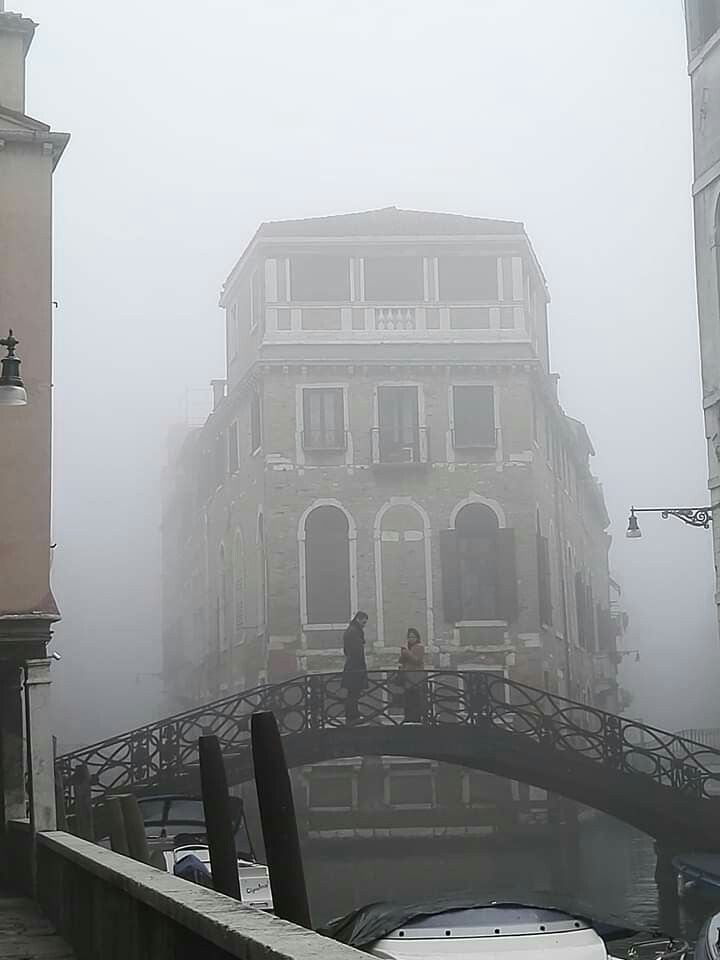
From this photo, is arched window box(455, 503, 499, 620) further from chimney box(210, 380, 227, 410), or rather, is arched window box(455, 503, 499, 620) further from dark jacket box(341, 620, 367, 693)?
chimney box(210, 380, 227, 410)

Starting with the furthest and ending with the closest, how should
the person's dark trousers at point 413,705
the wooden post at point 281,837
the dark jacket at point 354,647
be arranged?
the dark jacket at point 354,647 → the person's dark trousers at point 413,705 → the wooden post at point 281,837

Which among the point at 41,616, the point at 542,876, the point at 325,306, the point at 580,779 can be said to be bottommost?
the point at 542,876

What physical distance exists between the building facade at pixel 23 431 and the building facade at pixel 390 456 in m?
18.7

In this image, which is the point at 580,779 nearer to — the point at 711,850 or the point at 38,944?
the point at 711,850

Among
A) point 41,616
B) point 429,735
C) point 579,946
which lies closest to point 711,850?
point 429,735

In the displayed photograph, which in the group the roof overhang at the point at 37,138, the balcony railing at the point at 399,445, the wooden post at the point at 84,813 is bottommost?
the wooden post at the point at 84,813

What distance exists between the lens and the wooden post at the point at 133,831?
1154 centimetres

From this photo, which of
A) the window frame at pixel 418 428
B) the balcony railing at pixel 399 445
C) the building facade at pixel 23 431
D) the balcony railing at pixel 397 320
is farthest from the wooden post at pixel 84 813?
the balcony railing at pixel 397 320

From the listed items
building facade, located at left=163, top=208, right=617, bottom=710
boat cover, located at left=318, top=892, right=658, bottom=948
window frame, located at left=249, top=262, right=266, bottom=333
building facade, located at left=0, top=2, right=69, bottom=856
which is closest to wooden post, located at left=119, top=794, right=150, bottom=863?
building facade, located at left=0, top=2, right=69, bottom=856

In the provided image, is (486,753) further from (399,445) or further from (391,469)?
(399,445)

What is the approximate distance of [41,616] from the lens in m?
12.7

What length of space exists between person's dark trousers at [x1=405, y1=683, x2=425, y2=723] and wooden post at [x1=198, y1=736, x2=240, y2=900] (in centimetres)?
1646

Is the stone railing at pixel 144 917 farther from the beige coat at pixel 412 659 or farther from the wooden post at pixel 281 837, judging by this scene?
the beige coat at pixel 412 659

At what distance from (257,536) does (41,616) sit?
2095 centimetres
